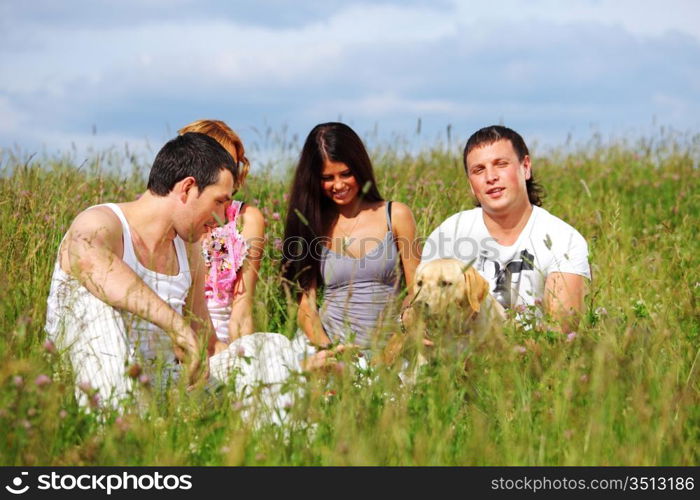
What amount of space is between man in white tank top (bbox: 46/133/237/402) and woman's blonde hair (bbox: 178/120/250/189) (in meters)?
1.09

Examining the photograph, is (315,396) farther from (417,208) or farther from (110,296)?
(417,208)

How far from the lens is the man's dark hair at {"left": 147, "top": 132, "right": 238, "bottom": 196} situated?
11.3ft

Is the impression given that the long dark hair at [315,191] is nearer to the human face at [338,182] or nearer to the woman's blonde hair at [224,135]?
the human face at [338,182]

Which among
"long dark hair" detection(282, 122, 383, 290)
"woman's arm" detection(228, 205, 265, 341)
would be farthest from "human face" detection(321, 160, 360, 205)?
"woman's arm" detection(228, 205, 265, 341)

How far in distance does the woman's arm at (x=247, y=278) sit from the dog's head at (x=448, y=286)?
1016 mm

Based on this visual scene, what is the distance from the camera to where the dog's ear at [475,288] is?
3992 millimetres

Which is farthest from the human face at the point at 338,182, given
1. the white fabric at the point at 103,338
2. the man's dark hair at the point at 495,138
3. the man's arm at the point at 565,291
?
the white fabric at the point at 103,338

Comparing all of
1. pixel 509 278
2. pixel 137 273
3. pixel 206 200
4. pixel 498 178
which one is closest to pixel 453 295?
pixel 509 278

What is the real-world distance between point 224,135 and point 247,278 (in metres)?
0.90

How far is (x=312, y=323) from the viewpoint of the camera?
14.7 ft

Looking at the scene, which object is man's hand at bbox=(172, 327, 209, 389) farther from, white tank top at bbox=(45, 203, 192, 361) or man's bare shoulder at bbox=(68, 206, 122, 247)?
man's bare shoulder at bbox=(68, 206, 122, 247)

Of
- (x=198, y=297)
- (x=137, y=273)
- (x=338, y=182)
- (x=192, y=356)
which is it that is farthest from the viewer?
(x=338, y=182)

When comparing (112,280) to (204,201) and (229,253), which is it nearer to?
(204,201)
